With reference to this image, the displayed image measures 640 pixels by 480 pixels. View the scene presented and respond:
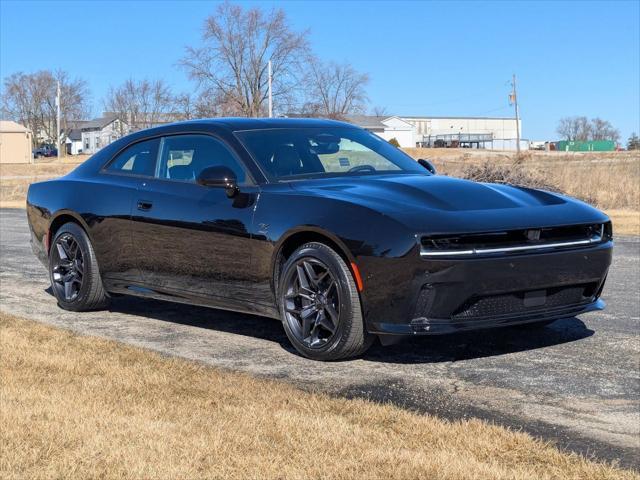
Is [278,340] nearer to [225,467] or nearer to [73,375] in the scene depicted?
[73,375]

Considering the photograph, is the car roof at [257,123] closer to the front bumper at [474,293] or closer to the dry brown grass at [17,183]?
the front bumper at [474,293]

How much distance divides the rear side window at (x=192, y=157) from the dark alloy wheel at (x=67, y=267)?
1162 millimetres

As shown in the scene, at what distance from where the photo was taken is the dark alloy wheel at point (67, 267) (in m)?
7.32

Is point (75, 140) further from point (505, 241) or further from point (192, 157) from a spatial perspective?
point (505, 241)

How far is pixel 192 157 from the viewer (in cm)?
651

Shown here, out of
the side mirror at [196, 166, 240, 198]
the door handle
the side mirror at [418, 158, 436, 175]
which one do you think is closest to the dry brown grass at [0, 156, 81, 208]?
the door handle

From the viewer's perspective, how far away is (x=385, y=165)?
6430 millimetres

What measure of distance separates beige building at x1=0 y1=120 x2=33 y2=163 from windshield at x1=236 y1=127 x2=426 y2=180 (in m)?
90.4

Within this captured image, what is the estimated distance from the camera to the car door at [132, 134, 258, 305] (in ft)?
19.3

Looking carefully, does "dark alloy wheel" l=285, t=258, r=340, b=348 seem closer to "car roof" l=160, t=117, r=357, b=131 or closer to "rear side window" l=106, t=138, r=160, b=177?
"car roof" l=160, t=117, r=357, b=131

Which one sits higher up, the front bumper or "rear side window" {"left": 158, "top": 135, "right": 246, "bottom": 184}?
"rear side window" {"left": 158, "top": 135, "right": 246, "bottom": 184}

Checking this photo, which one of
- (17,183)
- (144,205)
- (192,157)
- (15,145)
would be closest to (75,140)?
(15,145)

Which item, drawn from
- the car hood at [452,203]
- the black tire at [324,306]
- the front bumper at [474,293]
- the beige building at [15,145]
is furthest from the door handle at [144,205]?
the beige building at [15,145]

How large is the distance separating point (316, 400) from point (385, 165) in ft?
8.05
